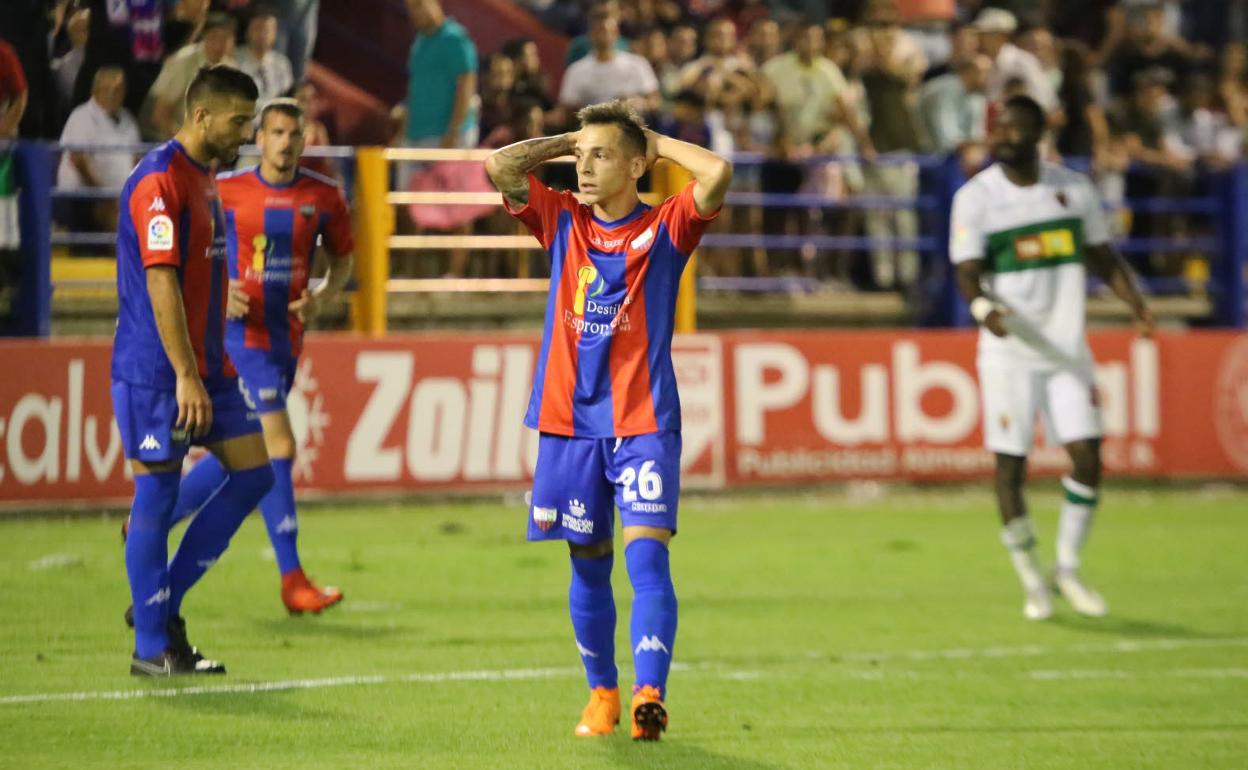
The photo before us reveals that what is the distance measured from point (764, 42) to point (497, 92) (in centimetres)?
296

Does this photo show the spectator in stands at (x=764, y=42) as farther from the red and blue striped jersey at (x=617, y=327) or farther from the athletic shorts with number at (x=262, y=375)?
the red and blue striped jersey at (x=617, y=327)

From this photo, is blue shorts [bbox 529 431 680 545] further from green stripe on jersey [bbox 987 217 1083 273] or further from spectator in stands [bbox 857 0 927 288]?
spectator in stands [bbox 857 0 927 288]

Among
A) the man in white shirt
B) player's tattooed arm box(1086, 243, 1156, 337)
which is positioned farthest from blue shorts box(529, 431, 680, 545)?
the man in white shirt

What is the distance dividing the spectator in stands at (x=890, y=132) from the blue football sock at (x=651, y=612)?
11491 mm

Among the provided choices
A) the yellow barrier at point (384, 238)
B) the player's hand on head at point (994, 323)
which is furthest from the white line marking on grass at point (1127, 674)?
the yellow barrier at point (384, 238)

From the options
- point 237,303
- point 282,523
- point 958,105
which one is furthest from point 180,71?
point 958,105

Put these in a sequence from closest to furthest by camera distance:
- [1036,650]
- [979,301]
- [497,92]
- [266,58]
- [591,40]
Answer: [1036,650] → [979,301] → [266,58] → [497,92] → [591,40]

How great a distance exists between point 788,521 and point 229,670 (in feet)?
23.4

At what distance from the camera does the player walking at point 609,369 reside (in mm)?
6570

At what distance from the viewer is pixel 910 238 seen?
1797 cm

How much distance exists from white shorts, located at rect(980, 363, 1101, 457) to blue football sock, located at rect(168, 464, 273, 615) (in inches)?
167

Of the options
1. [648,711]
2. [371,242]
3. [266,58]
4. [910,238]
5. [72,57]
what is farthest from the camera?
[910,238]

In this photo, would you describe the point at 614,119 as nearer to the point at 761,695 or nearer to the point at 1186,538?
the point at 761,695

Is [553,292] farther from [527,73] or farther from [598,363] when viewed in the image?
[527,73]
